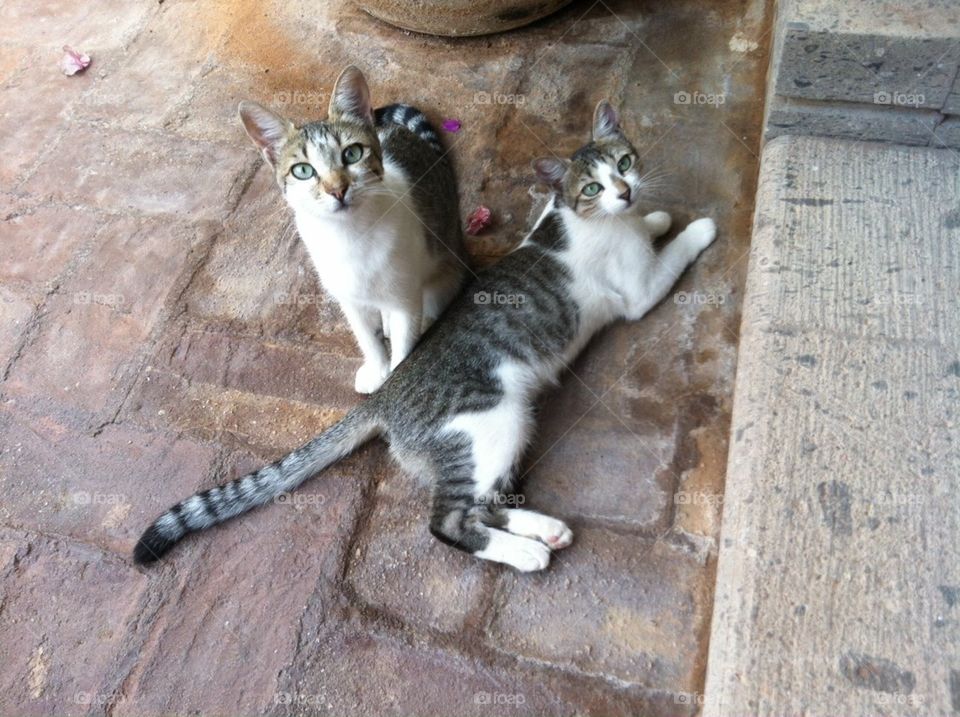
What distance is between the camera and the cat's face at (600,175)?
102 inches

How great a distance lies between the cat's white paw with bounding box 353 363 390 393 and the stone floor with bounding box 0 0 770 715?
9 cm

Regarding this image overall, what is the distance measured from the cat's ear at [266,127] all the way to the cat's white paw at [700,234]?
1484 mm

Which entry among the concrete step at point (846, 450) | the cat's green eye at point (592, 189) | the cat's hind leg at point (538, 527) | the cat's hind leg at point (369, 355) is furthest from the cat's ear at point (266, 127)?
the concrete step at point (846, 450)

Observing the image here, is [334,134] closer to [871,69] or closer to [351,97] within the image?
[351,97]

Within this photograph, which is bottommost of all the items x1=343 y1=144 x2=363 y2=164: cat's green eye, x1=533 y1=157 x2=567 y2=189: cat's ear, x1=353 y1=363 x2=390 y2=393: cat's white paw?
x1=353 y1=363 x2=390 y2=393: cat's white paw

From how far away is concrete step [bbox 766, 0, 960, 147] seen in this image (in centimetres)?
253

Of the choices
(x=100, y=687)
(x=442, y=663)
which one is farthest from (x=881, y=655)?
(x=100, y=687)

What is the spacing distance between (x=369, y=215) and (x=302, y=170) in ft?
0.83

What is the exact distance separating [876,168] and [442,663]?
2.22 m

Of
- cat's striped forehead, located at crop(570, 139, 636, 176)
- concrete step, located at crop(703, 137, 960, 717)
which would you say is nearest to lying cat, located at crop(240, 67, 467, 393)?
cat's striped forehead, located at crop(570, 139, 636, 176)

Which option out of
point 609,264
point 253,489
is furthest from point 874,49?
point 253,489

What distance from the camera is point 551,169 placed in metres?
2.65

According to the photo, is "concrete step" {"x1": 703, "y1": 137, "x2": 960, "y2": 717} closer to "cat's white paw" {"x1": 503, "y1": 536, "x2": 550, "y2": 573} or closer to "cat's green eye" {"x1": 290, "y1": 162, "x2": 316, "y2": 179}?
"cat's white paw" {"x1": 503, "y1": 536, "x2": 550, "y2": 573}

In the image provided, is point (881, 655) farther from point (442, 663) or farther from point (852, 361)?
point (442, 663)
